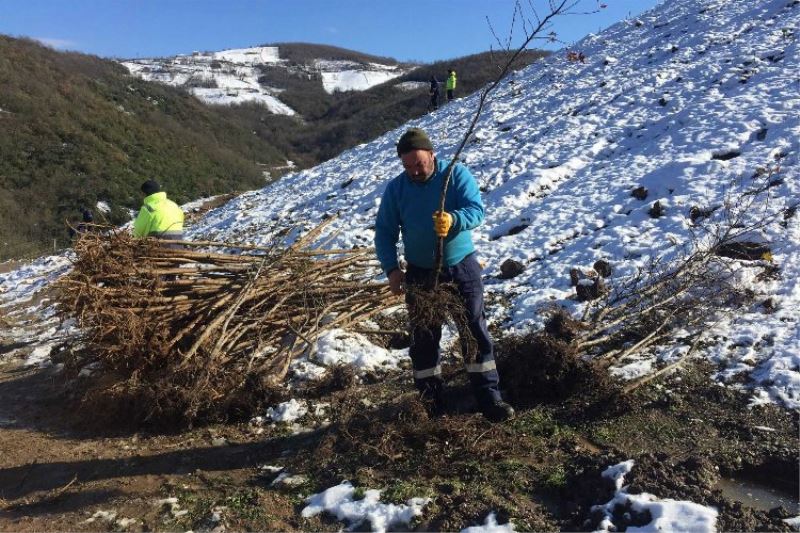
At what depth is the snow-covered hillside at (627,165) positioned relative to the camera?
5.07 metres

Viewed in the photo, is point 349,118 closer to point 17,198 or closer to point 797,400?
point 17,198

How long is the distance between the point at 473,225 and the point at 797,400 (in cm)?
234

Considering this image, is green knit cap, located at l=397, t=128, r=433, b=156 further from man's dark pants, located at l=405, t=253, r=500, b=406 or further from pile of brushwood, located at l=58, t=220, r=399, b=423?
pile of brushwood, located at l=58, t=220, r=399, b=423

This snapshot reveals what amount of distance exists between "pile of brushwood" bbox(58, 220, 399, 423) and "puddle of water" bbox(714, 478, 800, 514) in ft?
10.1

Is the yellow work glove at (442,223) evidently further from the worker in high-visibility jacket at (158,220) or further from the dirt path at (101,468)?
the worker in high-visibility jacket at (158,220)

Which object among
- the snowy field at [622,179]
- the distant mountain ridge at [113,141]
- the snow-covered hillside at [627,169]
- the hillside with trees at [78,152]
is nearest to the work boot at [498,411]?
the snowy field at [622,179]

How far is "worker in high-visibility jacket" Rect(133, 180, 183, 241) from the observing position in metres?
5.57

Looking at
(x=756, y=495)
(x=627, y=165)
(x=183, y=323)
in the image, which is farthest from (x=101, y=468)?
(x=627, y=165)

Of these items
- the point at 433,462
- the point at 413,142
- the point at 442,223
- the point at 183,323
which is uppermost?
the point at 413,142

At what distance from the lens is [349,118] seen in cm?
4325

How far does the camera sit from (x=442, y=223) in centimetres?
312

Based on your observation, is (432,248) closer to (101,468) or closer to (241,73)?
(101,468)

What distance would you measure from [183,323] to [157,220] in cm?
161

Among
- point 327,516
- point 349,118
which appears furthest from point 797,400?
point 349,118
